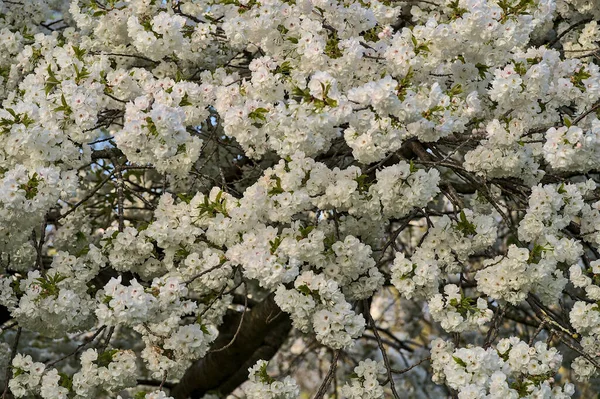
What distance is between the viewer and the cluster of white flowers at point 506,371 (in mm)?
3555

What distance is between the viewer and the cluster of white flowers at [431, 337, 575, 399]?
11.7ft

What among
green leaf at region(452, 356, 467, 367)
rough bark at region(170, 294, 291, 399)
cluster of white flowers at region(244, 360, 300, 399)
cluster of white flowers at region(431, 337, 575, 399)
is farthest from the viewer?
rough bark at region(170, 294, 291, 399)

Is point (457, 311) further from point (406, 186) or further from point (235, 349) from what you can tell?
point (235, 349)

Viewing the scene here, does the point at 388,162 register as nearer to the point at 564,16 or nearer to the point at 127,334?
the point at 564,16

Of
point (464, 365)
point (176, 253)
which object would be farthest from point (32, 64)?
point (464, 365)

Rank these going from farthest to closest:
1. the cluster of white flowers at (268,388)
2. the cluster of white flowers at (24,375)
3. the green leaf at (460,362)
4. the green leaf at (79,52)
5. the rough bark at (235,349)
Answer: the rough bark at (235,349), the green leaf at (79,52), the cluster of white flowers at (24,375), the cluster of white flowers at (268,388), the green leaf at (460,362)

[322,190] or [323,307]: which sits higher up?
[322,190]

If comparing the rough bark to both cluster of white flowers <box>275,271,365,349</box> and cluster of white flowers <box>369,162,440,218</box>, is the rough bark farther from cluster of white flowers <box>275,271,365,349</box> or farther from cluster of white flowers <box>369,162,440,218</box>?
cluster of white flowers <box>369,162,440,218</box>

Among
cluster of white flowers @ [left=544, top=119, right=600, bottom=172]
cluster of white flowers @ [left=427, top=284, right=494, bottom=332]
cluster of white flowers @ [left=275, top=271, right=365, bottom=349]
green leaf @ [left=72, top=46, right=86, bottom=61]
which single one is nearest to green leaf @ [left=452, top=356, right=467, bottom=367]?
cluster of white flowers @ [left=427, top=284, right=494, bottom=332]

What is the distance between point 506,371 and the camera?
3701mm

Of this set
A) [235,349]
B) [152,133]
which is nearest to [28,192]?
[152,133]

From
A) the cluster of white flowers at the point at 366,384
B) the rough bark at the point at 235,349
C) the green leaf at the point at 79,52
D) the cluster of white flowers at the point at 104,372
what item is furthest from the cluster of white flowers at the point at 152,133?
the rough bark at the point at 235,349

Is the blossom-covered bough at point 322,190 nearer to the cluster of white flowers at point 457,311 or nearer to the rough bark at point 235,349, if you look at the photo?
the cluster of white flowers at point 457,311

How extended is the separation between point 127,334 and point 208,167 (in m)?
2.57
